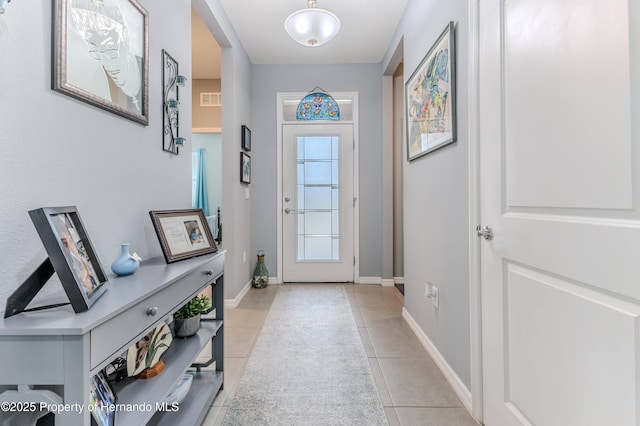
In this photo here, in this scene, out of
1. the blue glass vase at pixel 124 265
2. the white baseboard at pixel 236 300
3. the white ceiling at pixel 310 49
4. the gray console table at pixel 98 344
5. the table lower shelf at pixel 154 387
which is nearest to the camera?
the gray console table at pixel 98 344

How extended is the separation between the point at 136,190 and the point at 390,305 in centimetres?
251

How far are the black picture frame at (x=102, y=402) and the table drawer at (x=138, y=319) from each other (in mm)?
139

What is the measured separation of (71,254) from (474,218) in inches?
60.5

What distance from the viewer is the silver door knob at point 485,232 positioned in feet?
4.50

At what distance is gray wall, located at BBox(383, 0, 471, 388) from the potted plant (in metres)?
1.33

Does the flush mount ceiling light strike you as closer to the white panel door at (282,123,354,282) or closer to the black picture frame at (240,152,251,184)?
the black picture frame at (240,152,251,184)

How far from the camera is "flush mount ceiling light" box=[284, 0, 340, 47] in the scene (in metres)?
2.28

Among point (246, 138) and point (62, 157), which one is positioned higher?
point (246, 138)

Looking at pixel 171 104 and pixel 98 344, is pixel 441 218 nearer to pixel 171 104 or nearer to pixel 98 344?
pixel 171 104

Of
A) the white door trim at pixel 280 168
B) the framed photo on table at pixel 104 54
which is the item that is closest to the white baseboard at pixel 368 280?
the white door trim at pixel 280 168

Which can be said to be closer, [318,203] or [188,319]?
[188,319]

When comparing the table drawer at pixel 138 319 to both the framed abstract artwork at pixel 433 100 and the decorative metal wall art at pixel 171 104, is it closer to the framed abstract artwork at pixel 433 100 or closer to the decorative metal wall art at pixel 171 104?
the decorative metal wall art at pixel 171 104

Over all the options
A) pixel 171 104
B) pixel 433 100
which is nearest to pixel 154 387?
pixel 171 104

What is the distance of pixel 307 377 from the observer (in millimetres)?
1825
